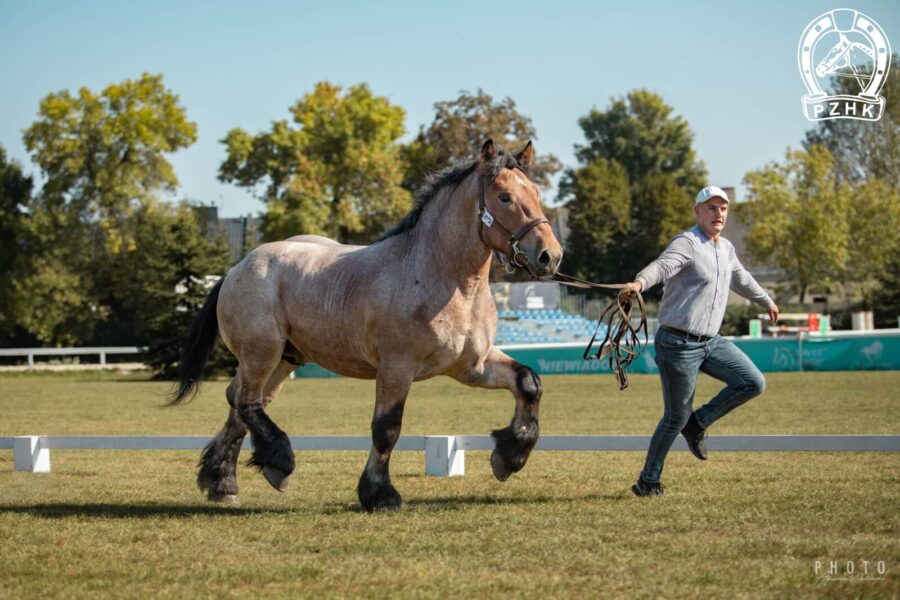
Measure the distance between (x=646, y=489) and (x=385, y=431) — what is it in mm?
2006

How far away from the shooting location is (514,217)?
25.5 ft

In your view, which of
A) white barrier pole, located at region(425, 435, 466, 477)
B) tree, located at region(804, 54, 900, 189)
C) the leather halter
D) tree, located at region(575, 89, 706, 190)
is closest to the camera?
the leather halter

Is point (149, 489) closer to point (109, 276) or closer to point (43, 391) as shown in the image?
point (43, 391)

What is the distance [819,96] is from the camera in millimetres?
14992

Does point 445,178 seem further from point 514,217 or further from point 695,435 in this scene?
point 695,435

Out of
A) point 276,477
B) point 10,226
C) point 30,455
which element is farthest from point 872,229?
point 276,477

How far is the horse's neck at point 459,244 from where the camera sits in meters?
8.09

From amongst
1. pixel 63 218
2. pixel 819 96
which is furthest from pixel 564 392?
pixel 63 218

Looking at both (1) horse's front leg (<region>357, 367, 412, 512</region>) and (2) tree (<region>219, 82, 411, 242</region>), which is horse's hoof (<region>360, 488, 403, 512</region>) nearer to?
(1) horse's front leg (<region>357, 367, 412, 512</region>)

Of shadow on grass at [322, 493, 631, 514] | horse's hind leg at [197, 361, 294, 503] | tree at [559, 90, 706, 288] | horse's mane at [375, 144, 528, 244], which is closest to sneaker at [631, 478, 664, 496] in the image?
shadow on grass at [322, 493, 631, 514]

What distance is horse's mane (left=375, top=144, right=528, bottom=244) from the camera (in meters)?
8.09

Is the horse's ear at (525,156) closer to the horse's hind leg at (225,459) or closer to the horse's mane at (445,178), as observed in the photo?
the horse's mane at (445,178)

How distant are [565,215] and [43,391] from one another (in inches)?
2202
